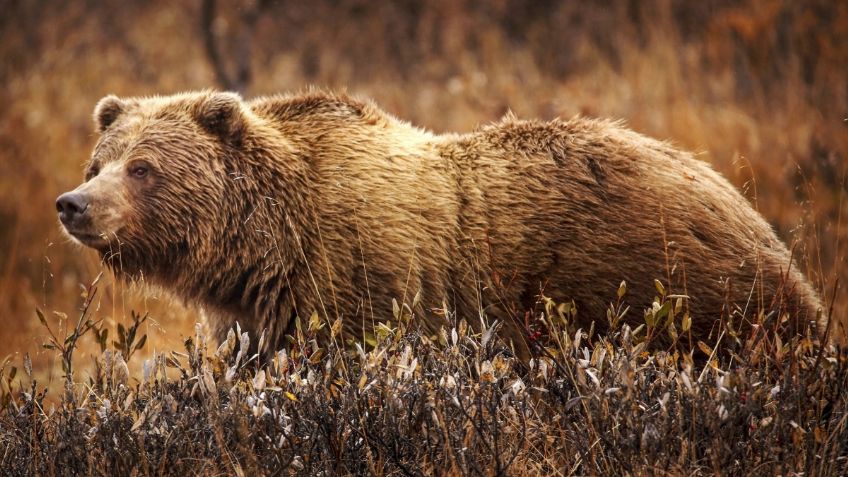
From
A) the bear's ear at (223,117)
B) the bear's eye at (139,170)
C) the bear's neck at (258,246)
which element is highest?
the bear's ear at (223,117)

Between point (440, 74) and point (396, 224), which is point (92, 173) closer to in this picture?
point (396, 224)

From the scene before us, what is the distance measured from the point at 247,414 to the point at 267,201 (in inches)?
58.7

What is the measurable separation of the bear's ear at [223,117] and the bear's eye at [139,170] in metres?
→ 0.38

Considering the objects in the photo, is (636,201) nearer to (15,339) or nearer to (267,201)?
(267,201)

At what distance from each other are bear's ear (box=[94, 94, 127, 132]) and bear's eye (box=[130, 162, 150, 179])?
20.8 inches

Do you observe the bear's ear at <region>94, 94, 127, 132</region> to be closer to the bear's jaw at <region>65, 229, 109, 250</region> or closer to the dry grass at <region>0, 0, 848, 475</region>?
the bear's jaw at <region>65, 229, 109, 250</region>

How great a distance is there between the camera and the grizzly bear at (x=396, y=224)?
4508mm

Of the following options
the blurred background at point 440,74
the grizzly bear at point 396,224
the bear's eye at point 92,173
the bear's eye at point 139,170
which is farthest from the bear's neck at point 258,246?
the blurred background at point 440,74

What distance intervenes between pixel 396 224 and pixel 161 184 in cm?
117

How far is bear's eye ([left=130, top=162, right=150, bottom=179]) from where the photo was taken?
466 centimetres

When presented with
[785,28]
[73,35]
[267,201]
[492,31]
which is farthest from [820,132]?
[73,35]

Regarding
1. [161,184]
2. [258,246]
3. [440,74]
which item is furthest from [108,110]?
[440,74]

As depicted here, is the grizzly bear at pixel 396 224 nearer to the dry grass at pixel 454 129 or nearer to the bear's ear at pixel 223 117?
the bear's ear at pixel 223 117

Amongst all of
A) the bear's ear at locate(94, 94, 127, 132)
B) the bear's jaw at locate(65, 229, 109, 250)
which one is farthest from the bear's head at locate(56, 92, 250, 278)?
the bear's ear at locate(94, 94, 127, 132)
